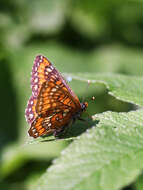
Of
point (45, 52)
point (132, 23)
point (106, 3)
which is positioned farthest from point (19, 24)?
point (132, 23)

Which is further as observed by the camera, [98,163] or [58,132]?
[58,132]

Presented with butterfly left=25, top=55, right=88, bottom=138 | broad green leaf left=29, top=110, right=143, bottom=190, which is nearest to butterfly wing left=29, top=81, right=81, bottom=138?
butterfly left=25, top=55, right=88, bottom=138

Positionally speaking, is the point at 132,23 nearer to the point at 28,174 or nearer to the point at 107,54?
the point at 107,54

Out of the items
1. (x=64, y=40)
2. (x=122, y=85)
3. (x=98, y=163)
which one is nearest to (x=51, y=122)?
(x=122, y=85)

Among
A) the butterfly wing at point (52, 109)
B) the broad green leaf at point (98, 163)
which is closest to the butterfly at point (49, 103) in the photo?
the butterfly wing at point (52, 109)

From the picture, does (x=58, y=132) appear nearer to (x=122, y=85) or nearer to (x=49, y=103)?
(x=49, y=103)

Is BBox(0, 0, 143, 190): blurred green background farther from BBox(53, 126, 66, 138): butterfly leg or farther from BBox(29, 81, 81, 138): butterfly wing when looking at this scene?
BBox(53, 126, 66, 138): butterfly leg
